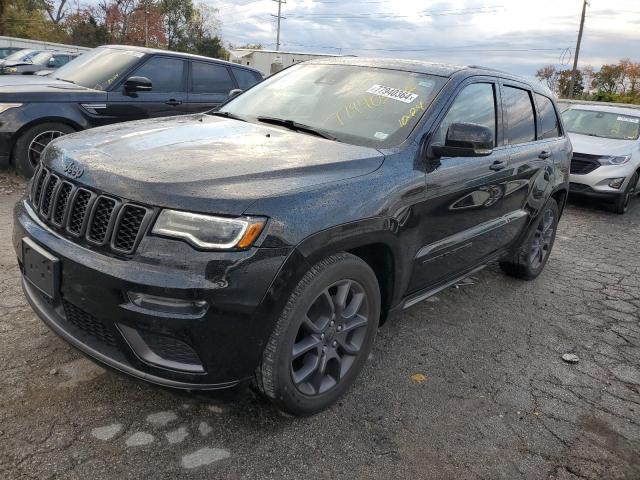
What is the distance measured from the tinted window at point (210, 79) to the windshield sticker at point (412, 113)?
4.98m

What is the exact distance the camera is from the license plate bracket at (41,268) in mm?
2328

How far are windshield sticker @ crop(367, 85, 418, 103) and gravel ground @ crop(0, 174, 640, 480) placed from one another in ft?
5.09

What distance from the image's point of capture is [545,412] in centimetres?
302

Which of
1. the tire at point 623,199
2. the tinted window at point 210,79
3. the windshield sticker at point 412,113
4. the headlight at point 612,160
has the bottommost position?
the tire at point 623,199

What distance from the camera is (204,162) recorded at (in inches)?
97.5

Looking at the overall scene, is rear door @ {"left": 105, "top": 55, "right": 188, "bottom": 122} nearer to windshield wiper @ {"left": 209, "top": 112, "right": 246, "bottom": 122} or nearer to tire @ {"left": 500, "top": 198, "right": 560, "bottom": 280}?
windshield wiper @ {"left": 209, "top": 112, "right": 246, "bottom": 122}

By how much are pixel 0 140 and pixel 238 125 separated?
4.03m

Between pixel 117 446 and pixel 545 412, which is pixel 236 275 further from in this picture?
pixel 545 412

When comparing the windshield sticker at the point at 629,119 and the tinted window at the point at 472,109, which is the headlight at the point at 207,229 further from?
the windshield sticker at the point at 629,119

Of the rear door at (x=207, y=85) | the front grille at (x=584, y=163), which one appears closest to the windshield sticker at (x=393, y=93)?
the rear door at (x=207, y=85)

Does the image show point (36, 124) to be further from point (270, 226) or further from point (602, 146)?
point (602, 146)

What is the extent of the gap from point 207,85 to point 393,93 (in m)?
4.88

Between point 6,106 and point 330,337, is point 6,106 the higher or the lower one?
the higher one

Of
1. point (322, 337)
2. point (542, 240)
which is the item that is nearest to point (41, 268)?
point (322, 337)
